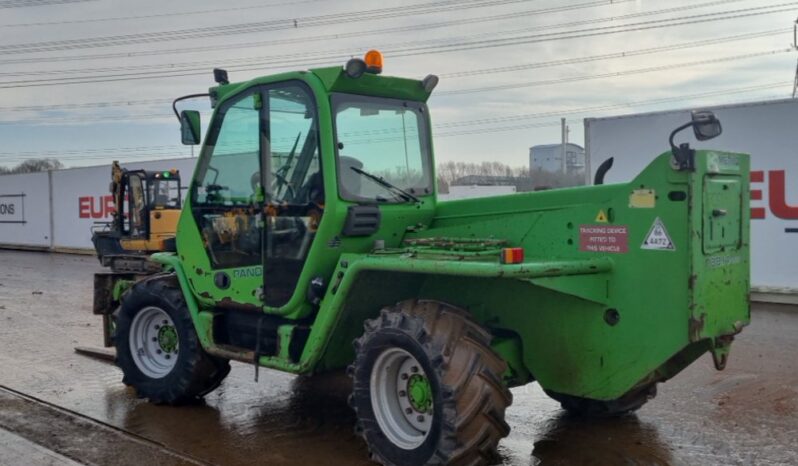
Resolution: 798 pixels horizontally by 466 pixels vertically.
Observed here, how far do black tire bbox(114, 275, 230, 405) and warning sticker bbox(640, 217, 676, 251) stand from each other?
356 cm

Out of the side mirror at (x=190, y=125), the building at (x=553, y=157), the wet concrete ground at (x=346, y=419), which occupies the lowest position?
the wet concrete ground at (x=346, y=419)

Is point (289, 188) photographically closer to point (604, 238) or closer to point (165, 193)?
point (604, 238)

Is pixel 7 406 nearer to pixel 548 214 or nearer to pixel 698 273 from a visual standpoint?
pixel 548 214

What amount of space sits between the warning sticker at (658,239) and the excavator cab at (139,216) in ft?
51.0

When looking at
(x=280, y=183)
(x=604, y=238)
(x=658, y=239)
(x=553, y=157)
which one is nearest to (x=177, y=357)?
(x=280, y=183)

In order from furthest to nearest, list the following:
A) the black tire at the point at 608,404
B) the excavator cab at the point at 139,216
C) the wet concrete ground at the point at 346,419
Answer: the excavator cab at the point at 139,216
the black tire at the point at 608,404
the wet concrete ground at the point at 346,419

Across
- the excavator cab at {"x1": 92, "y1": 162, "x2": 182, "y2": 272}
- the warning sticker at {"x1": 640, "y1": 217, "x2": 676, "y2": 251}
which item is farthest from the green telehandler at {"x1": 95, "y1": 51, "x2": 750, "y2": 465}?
the excavator cab at {"x1": 92, "y1": 162, "x2": 182, "y2": 272}

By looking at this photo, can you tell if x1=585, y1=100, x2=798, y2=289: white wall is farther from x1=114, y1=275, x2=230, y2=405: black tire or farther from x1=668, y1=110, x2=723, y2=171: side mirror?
x1=114, y1=275, x2=230, y2=405: black tire

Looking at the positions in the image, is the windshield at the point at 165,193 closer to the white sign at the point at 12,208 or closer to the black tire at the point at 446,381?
the white sign at the point at 12,208

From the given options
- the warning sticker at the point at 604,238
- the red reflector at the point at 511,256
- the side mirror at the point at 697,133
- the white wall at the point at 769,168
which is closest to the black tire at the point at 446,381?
the red reflector at the point at 511,256

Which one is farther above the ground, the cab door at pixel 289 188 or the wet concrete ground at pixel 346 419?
the cab door at pixel 289 188

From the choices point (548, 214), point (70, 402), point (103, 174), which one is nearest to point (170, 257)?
point (70, 402)

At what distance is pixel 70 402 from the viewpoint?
6.64m

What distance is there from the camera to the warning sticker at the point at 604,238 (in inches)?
182
